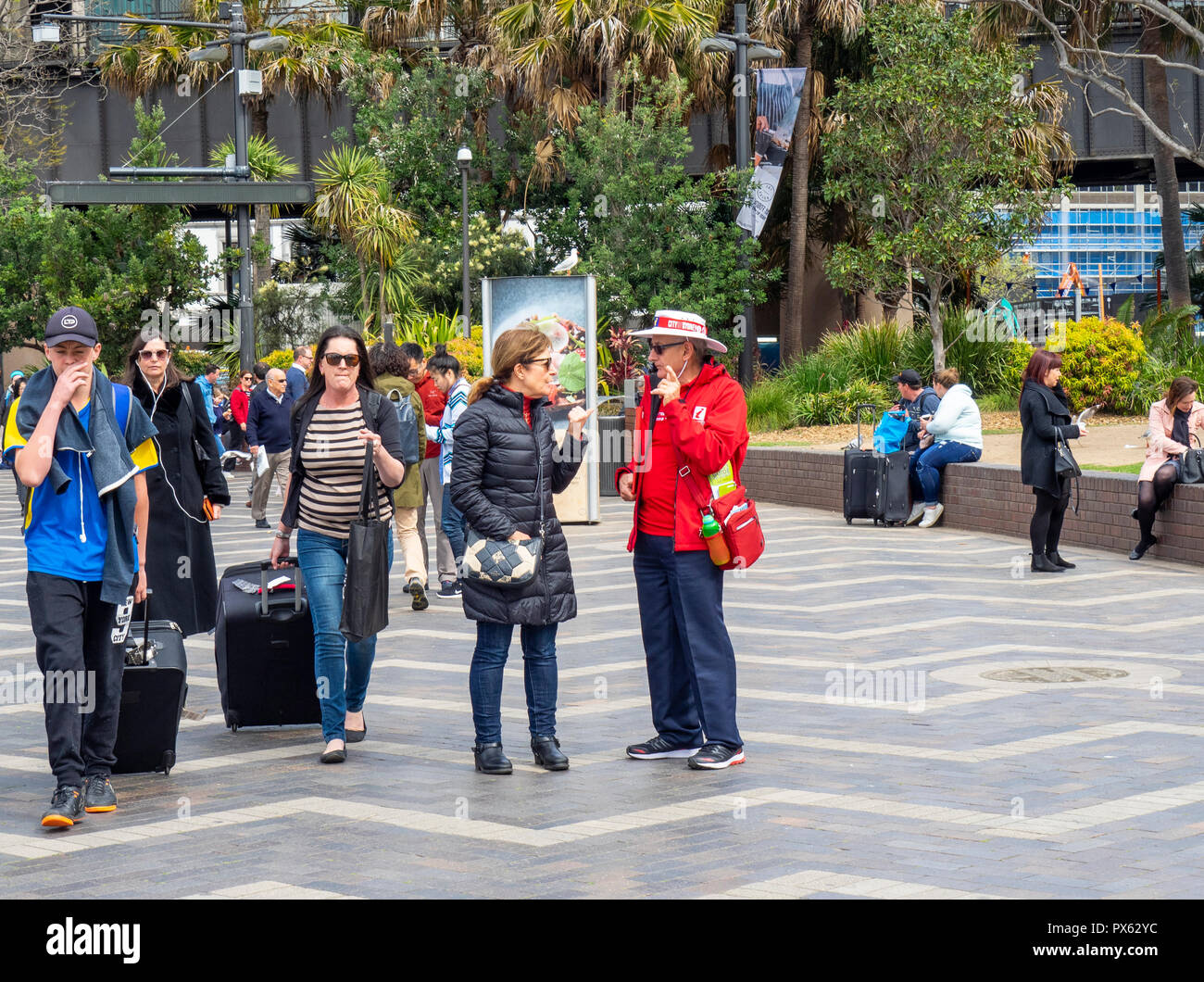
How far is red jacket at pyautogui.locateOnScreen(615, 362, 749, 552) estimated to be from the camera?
648cm

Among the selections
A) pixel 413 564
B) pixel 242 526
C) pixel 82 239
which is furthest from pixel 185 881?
pixel 82 239

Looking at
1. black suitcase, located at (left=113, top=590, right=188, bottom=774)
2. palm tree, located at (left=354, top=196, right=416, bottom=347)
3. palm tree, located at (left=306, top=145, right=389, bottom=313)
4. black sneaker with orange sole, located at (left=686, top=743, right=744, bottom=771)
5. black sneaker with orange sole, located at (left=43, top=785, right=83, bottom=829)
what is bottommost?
black sneaker with orange sole, located at (left=686, top=743, right=744, bottom=771)

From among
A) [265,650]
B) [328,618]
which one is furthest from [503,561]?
[265,650]

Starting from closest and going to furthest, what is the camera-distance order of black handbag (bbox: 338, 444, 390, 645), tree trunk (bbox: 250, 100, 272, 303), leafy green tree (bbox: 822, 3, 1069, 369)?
black handbag (bbox: 338, 444, 390, 645), leafy green tree (bbox: 822, 3, 1069, 369), tree trunk (bbox: 250, 100, 272, 303)

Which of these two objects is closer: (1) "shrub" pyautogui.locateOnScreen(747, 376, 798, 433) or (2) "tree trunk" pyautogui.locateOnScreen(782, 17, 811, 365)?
(1) "shrub" pyautogui.locateOnScreen(747, 376, 798, 433)

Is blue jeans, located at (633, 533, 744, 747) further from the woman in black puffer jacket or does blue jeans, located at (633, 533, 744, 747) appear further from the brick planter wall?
the brick planter wall

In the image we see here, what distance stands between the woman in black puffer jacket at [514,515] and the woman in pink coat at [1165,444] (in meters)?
8.02

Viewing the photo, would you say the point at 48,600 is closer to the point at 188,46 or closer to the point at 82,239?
the point at 82,239

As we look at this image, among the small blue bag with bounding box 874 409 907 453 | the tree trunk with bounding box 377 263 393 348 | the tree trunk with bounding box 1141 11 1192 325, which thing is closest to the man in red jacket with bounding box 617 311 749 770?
the small blue bag with bounding box 874 409 907 453

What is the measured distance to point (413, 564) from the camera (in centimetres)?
1159

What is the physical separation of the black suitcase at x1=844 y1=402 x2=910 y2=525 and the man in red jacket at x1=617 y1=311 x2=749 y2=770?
10448 millimetres

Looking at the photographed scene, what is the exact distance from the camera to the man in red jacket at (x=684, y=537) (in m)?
6.55

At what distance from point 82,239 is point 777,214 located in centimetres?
1396

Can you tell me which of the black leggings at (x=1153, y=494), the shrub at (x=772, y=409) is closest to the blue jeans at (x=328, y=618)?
the black leggings at (x=1153, y=494)
